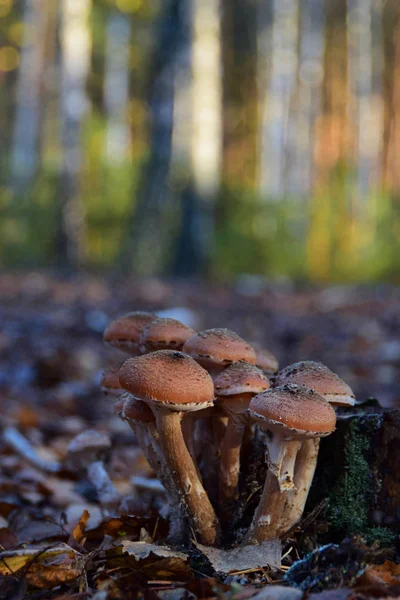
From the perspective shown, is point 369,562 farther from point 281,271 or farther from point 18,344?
point 281,271

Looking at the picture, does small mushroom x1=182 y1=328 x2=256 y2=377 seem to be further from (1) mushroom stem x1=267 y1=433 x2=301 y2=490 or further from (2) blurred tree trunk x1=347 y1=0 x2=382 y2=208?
(2) blurred tree trunk x1=347 y1=0 x2=382 y2=208

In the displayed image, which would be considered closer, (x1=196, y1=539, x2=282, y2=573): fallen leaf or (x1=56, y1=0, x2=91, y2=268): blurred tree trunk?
(x1=196, y1=539, x2=282, y2=573): fallen leaf

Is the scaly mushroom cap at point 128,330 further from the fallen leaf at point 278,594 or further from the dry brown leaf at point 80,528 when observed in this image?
the fallen leaf at point 278,594

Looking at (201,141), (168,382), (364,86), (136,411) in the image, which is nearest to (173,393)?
(168,382)

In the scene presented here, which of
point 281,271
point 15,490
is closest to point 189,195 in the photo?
point 281,271

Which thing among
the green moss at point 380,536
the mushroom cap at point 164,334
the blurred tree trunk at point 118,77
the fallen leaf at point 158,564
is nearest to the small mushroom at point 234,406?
the mushroom cap at point 164,334

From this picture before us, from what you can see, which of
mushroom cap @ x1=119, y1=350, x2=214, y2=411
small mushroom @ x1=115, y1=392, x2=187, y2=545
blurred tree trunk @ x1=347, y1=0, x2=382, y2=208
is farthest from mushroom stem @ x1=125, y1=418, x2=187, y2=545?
blurred tree trunk @ x1=347, y1=0, x2=382, y2=208
